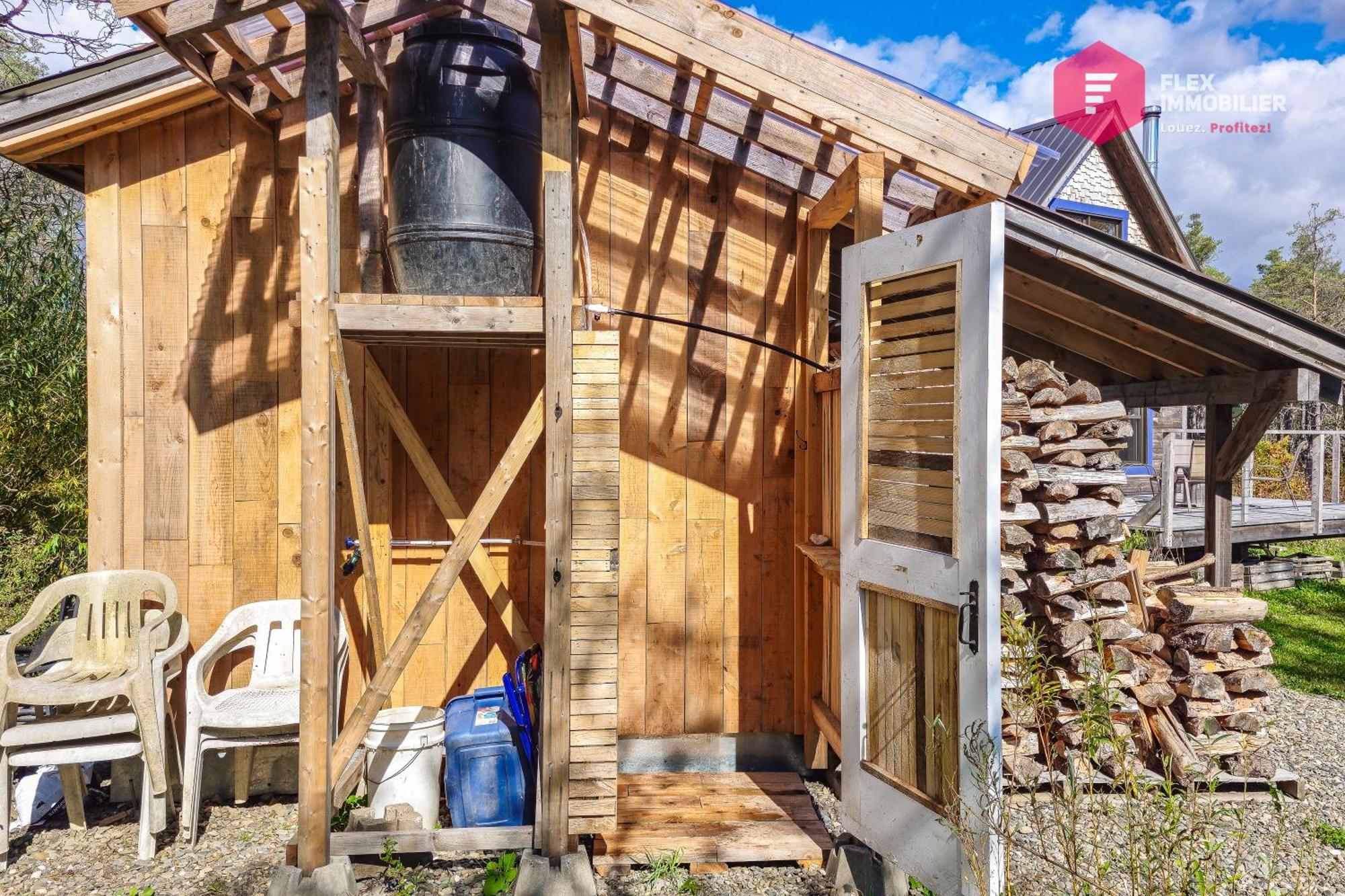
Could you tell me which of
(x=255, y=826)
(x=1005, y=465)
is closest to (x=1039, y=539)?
(x=1005, y=465)

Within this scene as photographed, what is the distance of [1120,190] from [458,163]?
1186 cm

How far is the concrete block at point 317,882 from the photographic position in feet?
8.56

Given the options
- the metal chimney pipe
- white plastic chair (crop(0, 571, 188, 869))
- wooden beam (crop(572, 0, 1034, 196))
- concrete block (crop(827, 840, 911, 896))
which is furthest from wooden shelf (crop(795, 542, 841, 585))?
the metal chimney pipe

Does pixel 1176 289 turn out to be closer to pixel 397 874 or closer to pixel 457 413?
pixel 457 413

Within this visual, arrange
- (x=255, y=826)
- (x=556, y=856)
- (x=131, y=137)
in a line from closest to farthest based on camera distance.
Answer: (x=556, y=856)
(x=255, y=826)
(x=131, y=137)

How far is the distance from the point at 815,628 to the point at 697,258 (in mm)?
1837

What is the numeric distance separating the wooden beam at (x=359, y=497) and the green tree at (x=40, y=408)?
8.93 feet

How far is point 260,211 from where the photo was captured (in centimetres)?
349

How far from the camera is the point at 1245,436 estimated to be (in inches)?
179

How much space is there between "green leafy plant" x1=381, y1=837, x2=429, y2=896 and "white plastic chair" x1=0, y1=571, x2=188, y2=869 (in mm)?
895

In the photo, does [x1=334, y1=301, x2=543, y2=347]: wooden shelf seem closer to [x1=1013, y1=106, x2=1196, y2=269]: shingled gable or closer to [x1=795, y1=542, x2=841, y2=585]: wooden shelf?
[x1=795, y1=542, x2=841, y2=585]: wooden shelf

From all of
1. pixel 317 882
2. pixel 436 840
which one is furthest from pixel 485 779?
pixel 317 882

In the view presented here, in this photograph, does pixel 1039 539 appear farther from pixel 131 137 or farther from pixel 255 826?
pixel 131 137

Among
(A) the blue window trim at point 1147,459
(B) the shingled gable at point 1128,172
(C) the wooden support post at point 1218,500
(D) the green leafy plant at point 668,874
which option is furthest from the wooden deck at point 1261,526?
(D) the green leafy plant at point 668,874
